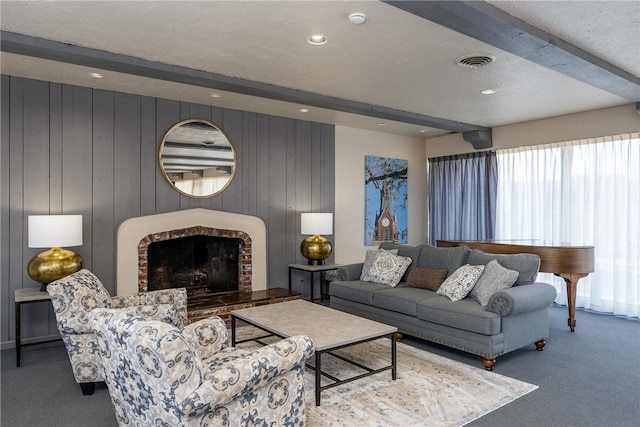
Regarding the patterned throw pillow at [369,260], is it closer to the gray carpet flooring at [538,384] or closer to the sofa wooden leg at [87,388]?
A: the gray carpet flooring at [538,384]

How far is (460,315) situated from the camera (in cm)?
355

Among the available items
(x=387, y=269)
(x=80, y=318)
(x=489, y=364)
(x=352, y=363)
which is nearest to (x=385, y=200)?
(x=387, y=269)

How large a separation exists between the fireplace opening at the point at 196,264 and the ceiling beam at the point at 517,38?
3684 millimetres

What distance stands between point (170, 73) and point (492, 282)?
340cm

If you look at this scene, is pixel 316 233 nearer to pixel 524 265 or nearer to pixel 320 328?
pixel 320 328

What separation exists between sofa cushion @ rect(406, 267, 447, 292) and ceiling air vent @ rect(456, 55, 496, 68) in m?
2.04

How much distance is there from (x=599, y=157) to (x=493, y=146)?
1486mm

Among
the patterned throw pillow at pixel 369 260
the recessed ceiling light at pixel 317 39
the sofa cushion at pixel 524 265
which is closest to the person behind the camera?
the recessed ceiling light at pixel 317 39

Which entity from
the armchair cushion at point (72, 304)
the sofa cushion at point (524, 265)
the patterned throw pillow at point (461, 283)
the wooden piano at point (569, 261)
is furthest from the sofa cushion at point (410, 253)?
the armchair cushion at point (72, 304)

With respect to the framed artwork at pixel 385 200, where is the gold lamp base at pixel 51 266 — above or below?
below

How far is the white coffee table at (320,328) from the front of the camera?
112 inches

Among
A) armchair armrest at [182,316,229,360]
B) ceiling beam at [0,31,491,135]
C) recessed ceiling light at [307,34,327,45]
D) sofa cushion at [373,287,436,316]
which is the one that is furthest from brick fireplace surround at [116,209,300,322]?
recessed ceiling light at [307,34,327,45]

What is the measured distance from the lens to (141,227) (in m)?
4.62

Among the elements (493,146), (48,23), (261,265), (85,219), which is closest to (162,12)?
(48,23)
